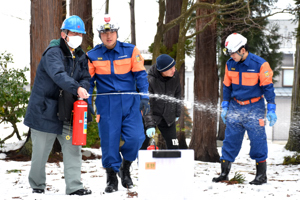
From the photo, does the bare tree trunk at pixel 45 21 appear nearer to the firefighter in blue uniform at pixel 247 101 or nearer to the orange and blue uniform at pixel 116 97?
the orange and blue uniform at pixel 116 97

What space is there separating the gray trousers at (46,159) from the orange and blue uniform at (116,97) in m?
0.44

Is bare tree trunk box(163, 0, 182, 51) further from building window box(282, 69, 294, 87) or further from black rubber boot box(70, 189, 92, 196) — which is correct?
building window box(282, 69, 294, 87)

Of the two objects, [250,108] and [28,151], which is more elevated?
[250,108]

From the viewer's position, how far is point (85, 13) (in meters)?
9.59

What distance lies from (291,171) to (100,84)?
429cm

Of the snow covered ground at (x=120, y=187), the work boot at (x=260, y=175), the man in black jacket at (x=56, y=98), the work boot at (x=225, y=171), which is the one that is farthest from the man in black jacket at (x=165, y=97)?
the man in black jacket at (x=56, y=98)

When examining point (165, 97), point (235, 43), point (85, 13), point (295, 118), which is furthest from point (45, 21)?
point (295, 118)

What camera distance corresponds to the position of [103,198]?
4.19 meters

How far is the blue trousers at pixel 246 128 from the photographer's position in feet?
18.2

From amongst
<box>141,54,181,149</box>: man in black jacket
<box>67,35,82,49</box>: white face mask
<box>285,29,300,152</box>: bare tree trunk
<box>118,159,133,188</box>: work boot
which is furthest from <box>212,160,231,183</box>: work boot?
<box>285,29,300,152</box>: bare tree trunk

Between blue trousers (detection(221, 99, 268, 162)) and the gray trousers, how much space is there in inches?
88.8

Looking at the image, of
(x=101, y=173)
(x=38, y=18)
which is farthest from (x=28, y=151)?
(x=38, y=18)

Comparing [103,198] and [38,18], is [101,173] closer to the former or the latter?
[103,198]

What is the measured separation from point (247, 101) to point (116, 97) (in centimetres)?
190
